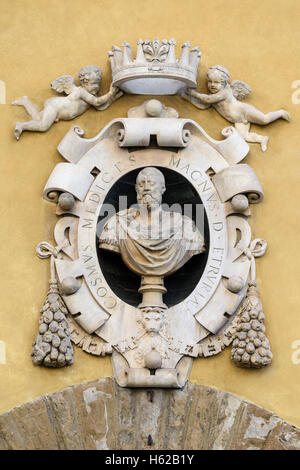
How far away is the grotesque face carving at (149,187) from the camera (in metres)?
11.7

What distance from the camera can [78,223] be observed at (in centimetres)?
1177

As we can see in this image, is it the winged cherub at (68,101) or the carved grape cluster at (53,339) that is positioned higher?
the winged cherub at (68,101)

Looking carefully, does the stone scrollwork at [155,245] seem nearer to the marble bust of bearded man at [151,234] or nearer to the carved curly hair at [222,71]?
the marble bust of bearded man at [151,234]

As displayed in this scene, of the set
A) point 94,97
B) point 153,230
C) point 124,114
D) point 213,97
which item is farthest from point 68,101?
point 153,230

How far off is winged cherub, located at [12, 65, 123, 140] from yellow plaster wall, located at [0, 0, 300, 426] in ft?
0.22

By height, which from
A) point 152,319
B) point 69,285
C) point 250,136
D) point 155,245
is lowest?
point 152,319

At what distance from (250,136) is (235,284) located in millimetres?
1115

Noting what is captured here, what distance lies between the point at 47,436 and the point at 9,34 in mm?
2860

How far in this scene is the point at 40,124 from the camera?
11.9 metres

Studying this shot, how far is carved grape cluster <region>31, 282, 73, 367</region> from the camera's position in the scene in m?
11.5

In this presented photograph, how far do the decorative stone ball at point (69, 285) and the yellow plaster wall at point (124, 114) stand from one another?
186 mm

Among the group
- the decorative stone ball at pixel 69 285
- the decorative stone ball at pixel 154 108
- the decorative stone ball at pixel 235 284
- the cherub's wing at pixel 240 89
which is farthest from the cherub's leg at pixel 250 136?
the decorative stone ball at pixel 69 285

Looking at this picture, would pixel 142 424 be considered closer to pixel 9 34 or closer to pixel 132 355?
pixel 132 355

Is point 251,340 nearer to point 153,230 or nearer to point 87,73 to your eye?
point 153,230
